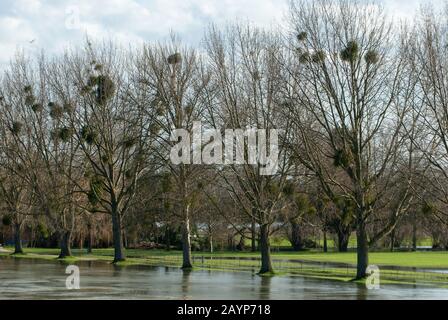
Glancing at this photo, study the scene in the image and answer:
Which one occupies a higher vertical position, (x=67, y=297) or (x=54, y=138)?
(x=54, y=138)

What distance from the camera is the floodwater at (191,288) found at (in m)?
27.5

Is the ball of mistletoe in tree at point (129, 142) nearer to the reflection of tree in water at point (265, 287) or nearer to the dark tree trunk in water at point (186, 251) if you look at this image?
the dark tree trunk in water at point (186, 251)

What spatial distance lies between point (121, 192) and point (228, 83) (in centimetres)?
2015

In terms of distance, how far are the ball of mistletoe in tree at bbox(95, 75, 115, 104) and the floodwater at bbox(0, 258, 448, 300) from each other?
2043 centimetres

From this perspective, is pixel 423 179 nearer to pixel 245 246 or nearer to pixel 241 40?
pixel 241 40

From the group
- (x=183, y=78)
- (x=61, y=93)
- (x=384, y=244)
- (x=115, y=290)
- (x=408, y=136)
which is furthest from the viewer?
(x=384, y=244)

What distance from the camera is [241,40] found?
42.9 meters

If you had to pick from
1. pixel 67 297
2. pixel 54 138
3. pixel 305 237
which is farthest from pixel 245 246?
pixel 67 297

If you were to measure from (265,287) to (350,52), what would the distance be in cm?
1248

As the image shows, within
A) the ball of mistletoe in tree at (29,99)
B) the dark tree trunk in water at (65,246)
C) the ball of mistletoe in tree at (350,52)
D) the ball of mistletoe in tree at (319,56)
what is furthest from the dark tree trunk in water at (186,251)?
the ball of mistletoe in tree at (29,99)

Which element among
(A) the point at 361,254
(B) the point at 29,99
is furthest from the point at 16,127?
(A) the point at 361,254

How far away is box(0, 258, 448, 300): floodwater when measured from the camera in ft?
90.2

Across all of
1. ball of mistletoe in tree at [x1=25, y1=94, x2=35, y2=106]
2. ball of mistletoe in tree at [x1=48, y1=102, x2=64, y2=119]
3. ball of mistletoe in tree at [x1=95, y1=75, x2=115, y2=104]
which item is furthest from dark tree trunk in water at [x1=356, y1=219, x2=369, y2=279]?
ball of mistletoe in tree at [x1=25, y1=94, x2=35, y2=106]

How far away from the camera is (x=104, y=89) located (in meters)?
Result: 57.7
